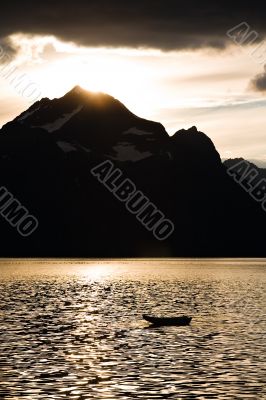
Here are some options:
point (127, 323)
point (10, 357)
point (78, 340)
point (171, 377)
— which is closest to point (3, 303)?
point (127, 323)

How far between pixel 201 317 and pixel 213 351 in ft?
A: 137

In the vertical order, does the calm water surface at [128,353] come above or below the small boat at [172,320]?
below

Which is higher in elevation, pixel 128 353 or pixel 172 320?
pixel 172 320

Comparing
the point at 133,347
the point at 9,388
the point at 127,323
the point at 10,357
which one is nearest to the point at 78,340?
the point at 133,347

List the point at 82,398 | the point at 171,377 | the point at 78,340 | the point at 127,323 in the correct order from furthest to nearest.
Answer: the point at 127,323, the point at 78,340, the point at 171,377, the point at 82,398

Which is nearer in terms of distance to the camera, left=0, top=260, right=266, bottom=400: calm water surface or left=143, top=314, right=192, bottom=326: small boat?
left=0, top=260, right=266, bottom=400: calm water surface

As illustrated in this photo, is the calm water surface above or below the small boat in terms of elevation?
below

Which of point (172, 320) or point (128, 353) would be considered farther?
point (172, 320)

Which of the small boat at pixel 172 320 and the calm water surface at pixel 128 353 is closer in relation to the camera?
the calm water surface at pixel 128 353

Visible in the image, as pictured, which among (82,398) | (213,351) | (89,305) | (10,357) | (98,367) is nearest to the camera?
(82,398)

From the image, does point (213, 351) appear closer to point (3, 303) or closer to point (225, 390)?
point (225, 390)

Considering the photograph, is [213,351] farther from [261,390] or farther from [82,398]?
[82,398]

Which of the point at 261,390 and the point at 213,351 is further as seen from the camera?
the point at 213,351

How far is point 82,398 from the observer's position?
1976 inches
